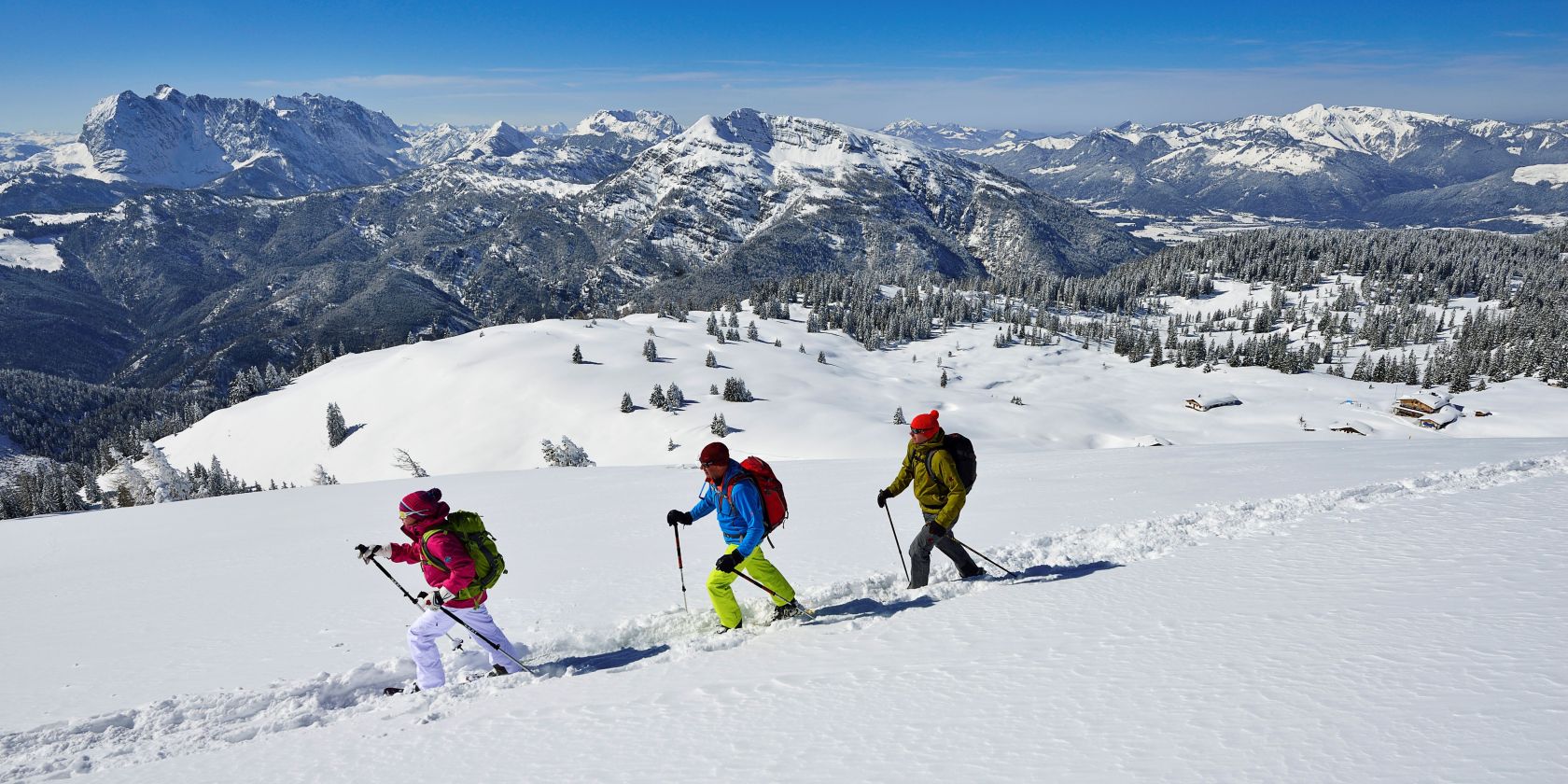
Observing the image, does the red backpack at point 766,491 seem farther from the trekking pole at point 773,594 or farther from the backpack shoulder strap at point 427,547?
the backpack shoulder strap at point 427,547

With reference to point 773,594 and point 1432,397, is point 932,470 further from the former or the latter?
point 1432,397

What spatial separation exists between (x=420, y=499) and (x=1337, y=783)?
8852 mm

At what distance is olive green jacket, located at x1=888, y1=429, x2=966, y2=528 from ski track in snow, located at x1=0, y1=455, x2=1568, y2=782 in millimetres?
1235

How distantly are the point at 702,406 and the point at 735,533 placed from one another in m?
67.9

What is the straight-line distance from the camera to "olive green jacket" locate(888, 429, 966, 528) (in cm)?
1004

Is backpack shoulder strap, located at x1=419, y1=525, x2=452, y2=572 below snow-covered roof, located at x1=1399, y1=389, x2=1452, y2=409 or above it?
above

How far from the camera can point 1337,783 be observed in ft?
13.8

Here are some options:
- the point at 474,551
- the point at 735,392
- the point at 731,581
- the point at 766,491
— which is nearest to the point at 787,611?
the point at 731,581

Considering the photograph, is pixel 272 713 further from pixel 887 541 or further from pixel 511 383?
pixel 511 383

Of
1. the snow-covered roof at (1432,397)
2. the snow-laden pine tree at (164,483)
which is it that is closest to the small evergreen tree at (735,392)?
the snow-laden pine tree at (164,483)

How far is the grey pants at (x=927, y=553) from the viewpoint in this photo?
10.4 metres

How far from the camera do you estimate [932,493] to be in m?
10.3

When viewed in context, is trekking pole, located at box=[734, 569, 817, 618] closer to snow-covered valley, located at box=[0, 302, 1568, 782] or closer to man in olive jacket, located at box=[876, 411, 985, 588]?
snow-covered valley, located at box=[0, 302, 1568, 782]

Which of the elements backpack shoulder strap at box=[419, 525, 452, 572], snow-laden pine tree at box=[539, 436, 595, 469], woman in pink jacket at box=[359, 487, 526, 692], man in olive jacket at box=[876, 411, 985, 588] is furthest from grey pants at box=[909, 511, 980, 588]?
A: snow-laden pine tree at box=[539, 436, 595, 469]
